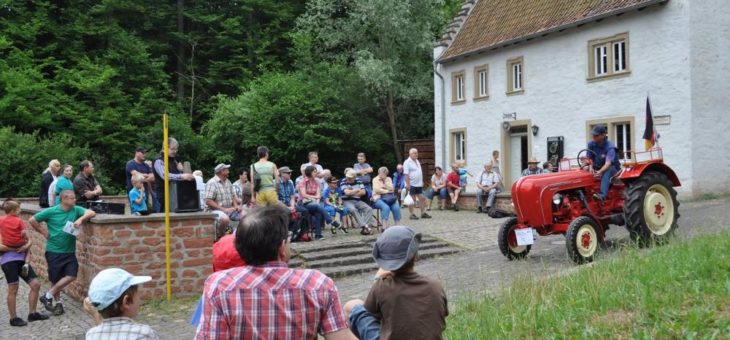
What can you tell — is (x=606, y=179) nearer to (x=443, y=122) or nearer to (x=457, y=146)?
(x=457, y=146)

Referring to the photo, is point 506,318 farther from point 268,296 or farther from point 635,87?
point 635,87

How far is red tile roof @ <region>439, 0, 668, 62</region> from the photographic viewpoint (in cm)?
2161

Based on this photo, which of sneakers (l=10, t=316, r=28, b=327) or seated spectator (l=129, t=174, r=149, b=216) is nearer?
sneakers (l=10, t=316, r=28, b=327)

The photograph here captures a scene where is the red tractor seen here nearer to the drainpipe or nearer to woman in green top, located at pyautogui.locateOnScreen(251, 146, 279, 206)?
woman in green top, located at pyautogui.locateOnScreen(251, 146, 279, 206)

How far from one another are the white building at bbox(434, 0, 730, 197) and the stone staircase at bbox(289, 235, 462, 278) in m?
9.34

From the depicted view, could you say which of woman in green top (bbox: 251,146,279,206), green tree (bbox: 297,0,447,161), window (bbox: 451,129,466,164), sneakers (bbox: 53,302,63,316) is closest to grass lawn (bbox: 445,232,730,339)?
sneakers (bbox: 53,302,63,316)

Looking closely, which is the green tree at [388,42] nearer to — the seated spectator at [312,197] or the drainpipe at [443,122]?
the drainpipe at [443,122]

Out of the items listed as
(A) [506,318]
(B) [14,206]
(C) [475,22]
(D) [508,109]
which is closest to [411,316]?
(A) [506,318]

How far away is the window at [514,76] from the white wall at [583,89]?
264 mm

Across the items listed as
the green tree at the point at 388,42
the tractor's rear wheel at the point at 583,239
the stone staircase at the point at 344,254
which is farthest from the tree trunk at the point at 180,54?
the tractor's rear wheel at the point at 583,239

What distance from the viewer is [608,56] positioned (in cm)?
2142

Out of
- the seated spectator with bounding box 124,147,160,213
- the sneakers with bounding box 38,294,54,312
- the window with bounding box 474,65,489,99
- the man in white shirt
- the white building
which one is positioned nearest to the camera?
the sneakers with bounding box 38,294,54,312

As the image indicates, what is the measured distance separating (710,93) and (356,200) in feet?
35.8

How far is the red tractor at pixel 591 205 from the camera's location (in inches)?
409
